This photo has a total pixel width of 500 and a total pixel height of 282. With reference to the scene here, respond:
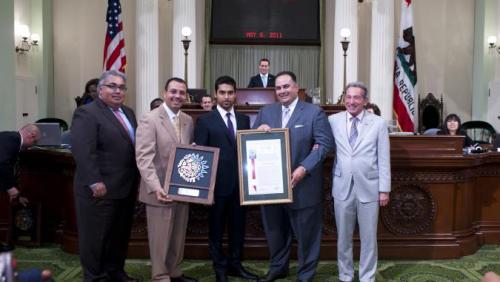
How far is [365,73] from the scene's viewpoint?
14.7m

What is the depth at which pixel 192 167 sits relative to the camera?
14.4ft

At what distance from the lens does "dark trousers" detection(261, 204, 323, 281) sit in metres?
4.70

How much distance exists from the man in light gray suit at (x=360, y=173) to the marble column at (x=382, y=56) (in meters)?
8.26

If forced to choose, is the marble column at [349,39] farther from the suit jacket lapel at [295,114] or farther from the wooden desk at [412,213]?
the suit jacket lapel at [295,114]

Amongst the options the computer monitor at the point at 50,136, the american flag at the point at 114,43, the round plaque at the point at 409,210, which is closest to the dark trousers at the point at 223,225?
the round plaque at the point at 409,210

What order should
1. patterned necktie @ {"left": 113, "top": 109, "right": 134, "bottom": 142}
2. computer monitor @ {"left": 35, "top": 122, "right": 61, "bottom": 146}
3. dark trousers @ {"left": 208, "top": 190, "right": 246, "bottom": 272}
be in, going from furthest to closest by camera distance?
computer monitor @ {"left": 35, "top": 122, "right": 61, "bottom": 146}, dark trousers @ {"left": 208, "top": 190, "right": 246, "bottom": 272}, patterned necktie @ {"left": 113, "top": 109, "right": 134, "bottom": 142}

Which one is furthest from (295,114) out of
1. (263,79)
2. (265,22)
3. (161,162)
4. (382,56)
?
(265,22)

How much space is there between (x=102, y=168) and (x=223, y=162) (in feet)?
3.41

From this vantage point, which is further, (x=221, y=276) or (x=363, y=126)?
(x=221, y=276)

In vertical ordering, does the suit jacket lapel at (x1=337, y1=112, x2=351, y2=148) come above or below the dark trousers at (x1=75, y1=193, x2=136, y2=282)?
above

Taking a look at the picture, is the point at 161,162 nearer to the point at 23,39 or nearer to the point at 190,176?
the point at 190,176

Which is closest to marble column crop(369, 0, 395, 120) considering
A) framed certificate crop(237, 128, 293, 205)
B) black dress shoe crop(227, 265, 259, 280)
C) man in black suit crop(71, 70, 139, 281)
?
black dress shoe crop(227, 265, 259, 280)

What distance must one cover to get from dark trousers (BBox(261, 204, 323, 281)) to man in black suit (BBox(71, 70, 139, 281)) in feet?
4.27

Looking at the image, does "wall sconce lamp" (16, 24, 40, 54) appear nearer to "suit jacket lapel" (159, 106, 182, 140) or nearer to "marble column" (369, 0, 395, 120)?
"marble column" (369, 0, 395, 120)
